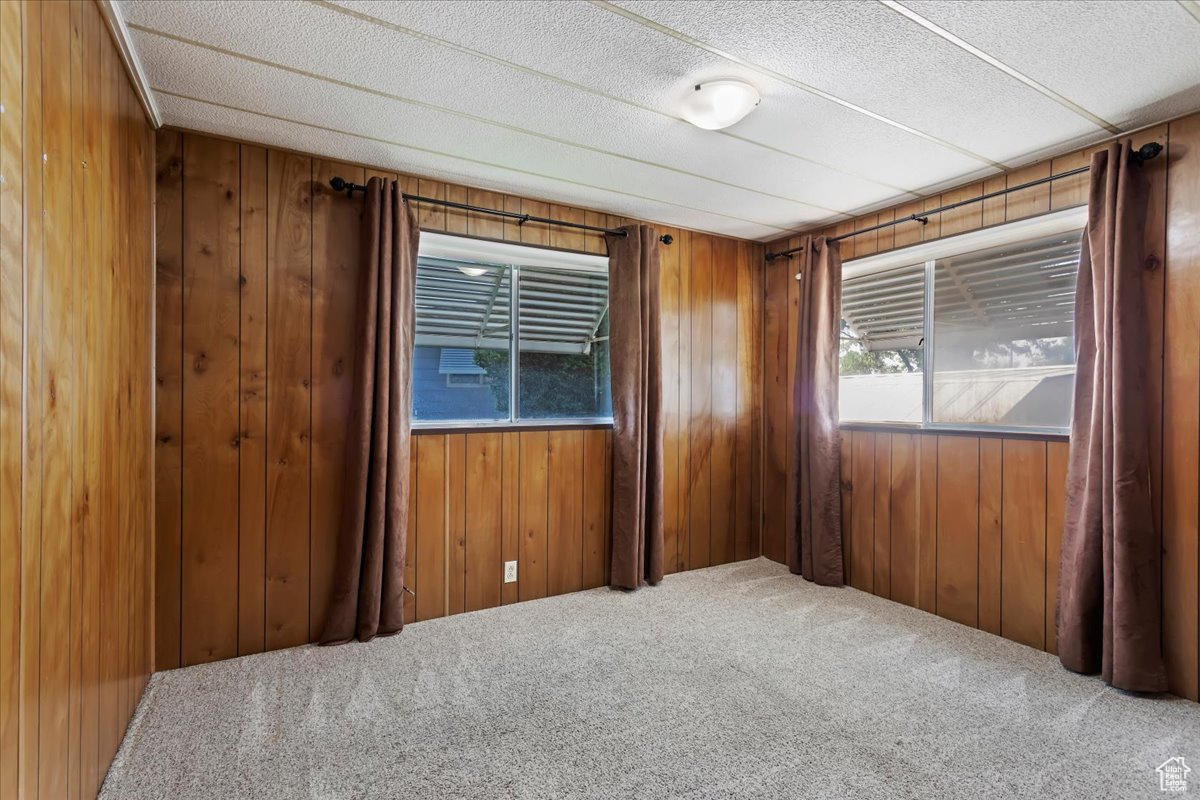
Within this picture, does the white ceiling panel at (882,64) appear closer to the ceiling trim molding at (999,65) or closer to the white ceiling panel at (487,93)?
the ceiling trim molding at (999,65)

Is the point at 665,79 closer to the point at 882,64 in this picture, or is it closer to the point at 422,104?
the point at 882,64

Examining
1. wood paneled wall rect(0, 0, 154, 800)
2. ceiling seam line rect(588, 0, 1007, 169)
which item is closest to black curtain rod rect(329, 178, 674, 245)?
wood paneled wall rect(0, 0, 154, 800)

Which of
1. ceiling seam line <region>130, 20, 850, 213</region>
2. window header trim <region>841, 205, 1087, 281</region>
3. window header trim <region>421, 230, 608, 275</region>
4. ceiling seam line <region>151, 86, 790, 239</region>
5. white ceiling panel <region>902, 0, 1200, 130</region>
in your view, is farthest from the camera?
window header trim <region>421, 230, 608, 275</region>

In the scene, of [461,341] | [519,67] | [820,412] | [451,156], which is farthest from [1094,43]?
[461,341]

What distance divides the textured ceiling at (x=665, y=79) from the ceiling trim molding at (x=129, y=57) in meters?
0.04

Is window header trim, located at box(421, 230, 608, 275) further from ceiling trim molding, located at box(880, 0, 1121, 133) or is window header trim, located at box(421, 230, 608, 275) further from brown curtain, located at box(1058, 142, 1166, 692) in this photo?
brown curtain, located at box(1058, 142, 1166, 692)

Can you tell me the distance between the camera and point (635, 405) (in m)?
3.24

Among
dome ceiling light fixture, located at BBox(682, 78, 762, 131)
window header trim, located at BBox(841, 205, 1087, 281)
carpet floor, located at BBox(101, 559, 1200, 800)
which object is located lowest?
carpet floor, located at BBox(101, 559, 1200, 800)

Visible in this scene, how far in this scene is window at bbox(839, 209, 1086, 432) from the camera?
8.53 feet

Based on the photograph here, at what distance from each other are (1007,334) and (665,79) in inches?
85.5

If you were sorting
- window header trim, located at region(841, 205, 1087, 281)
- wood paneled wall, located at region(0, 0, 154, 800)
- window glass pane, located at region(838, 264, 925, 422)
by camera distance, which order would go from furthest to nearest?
window glass pane, located at region(838, 264, 925, 422) < window header trim, located at region(841, 205, 1087, 281) < wood paneled wall, located at region(0, 0, 154, 800)

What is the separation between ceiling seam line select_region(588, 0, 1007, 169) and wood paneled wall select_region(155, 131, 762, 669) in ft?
5.09

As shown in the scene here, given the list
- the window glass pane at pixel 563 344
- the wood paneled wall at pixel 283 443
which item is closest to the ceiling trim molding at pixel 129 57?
the wood paneled wall at pixel 283 443

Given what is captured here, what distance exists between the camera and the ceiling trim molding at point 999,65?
5.12 ft
